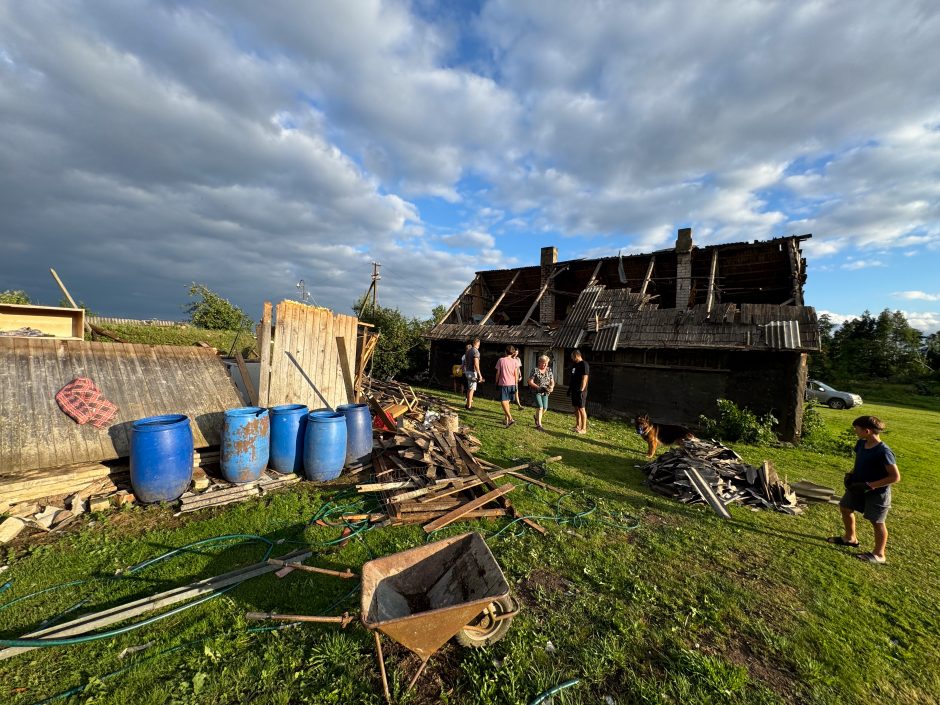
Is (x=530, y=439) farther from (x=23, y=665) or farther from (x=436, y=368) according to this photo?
(x=436, y=368)

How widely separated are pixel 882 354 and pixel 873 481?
153 feet

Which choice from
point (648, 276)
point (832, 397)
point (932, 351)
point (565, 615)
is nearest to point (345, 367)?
point (565, 615)

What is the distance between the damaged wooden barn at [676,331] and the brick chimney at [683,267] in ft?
0.13

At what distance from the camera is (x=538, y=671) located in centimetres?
271

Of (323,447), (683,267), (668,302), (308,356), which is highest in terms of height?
(683,267)

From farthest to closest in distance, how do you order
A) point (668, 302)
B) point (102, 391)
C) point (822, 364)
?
point (822, 364) < point (668, 302) < point (102, 391)

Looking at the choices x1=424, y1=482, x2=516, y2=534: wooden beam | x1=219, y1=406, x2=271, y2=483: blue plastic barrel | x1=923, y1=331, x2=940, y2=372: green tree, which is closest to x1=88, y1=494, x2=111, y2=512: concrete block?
x1=219, y1=406, x2=271, y2=483: blue plastic barrel

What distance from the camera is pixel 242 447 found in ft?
17.9

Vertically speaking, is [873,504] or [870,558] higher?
[873,504]

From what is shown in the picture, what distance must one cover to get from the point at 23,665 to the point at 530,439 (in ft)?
25.7

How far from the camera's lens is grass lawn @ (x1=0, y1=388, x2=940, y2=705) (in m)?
2.60

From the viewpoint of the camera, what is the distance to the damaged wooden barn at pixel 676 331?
10250 mm

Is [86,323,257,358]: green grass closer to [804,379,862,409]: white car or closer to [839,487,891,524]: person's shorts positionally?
[839,487,891,524]: person's shorts

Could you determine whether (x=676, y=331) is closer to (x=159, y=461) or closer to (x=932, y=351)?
(x=159, y=461)
